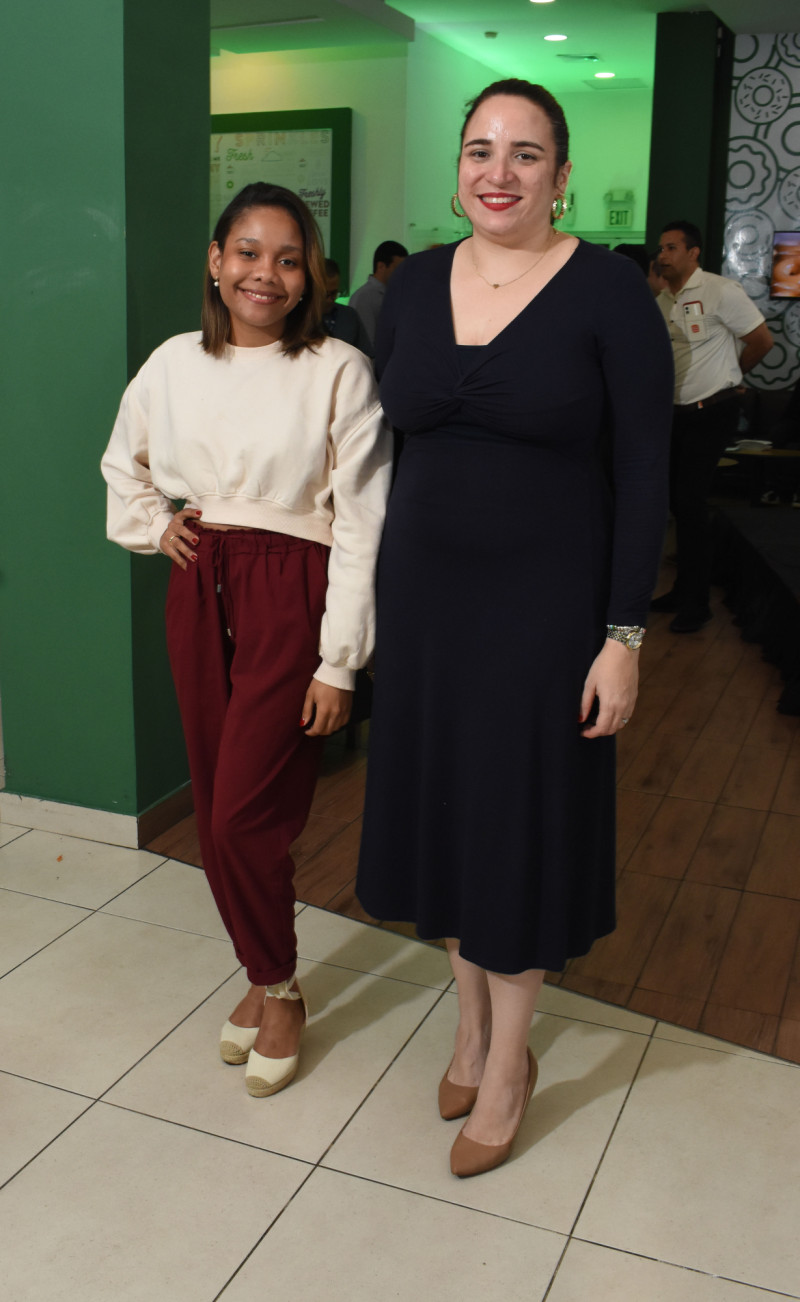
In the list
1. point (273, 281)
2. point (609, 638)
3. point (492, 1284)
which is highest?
point (273, 281)

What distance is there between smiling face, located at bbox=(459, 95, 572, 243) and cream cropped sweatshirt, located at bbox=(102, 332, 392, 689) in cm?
35

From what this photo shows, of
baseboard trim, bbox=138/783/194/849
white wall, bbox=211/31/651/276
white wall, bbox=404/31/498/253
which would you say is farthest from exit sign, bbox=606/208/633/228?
baseboard trim, bbox=138/783/194/849

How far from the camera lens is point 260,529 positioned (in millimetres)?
1984

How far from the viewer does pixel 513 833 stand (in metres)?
1.82

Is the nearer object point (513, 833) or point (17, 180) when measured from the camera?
point (513, 833)

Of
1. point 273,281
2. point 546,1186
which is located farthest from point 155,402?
point 546,1186

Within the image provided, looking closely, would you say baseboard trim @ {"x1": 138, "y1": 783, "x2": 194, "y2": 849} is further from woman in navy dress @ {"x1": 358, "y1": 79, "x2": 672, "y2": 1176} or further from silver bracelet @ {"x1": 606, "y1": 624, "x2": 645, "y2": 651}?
silver bracelet @ {"x1": 606, "y1": 624, "x2": 645, "y2": 651}

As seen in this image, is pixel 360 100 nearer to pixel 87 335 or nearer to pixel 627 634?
pixel 87 335

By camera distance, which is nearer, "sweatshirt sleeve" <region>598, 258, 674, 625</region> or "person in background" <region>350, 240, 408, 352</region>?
"sweatshirt sleeve" <region>598, 258, 674, 625</region>

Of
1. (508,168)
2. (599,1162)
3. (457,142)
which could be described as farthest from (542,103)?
(457,142)

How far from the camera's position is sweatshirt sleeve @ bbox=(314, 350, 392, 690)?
1.89 meters

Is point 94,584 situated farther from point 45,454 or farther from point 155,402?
point 155,402

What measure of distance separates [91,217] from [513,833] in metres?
1.87

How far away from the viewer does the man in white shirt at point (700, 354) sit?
5.20 metres
